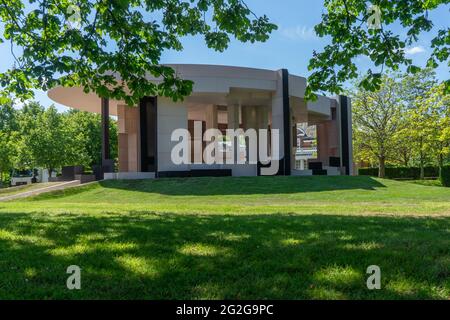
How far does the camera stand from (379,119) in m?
43.2

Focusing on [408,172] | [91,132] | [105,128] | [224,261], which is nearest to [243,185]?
[105,128]

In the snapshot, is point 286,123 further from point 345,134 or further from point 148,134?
point 345,134

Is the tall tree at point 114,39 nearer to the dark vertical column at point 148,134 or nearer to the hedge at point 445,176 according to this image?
the dark vertical column at point 148,134

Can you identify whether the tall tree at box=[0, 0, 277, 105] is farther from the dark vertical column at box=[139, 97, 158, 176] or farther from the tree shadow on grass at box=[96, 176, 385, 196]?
the dark vertical column at box=[139, 97, 158, 176]

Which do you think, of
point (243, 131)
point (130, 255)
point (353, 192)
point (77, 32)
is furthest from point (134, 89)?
point (243, 131)

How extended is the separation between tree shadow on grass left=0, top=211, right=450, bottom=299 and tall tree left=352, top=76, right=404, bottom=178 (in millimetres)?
38175

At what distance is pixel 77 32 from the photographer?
27.8 ft

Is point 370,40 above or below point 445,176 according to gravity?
above

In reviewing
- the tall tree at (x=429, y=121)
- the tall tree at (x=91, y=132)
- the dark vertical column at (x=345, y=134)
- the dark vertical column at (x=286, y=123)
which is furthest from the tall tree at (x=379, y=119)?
the tall tree at (x=91, y=132)

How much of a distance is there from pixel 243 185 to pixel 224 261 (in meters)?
17.3

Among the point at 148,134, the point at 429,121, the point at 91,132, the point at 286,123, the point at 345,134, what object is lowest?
the point at 148,134

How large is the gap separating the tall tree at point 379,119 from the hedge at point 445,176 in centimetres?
755

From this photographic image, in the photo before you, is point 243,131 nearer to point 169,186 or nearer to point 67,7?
point 169,186

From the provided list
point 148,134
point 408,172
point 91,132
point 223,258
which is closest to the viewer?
point 223,258
